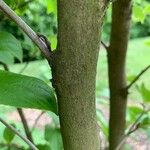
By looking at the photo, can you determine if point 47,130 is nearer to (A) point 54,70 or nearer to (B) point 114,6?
(B) point 114,6

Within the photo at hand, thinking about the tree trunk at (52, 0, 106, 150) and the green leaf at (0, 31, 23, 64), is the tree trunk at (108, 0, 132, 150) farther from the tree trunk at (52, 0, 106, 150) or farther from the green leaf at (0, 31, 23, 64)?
the tree trunk at (52, 0, 106, 150)

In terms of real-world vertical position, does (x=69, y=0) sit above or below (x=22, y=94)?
above

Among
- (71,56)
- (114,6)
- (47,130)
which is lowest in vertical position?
(47,130)

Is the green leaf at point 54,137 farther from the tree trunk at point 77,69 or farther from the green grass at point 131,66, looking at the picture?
the green grass at point 131,66

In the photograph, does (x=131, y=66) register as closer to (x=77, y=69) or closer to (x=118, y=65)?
(x=118, y=65)

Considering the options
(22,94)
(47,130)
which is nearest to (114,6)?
(47,130)

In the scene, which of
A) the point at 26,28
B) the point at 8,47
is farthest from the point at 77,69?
the point at 8,47

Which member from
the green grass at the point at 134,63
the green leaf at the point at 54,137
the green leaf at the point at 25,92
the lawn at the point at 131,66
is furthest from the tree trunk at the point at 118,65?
the green grass at the point at 134,63
